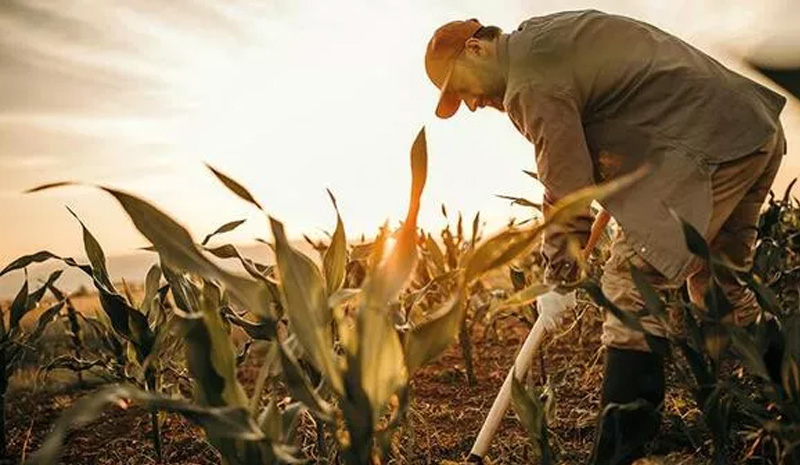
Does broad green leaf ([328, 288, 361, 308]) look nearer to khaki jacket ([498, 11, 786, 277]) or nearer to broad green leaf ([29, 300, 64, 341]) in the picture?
khaki jacket ([498, 11, 786, 277])

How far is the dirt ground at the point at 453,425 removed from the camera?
2115mm

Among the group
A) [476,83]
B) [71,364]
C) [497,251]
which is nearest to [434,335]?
[497,251]

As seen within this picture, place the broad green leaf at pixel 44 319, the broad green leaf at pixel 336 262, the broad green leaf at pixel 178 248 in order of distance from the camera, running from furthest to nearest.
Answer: the broad green leaf at pixel 44 319 → the broad green leaf at pixel 336 262 → the broad green leaf at pixel 178 248

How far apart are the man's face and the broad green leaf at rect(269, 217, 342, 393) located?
1115 millimetres

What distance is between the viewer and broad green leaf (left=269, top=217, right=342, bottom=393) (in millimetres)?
1032

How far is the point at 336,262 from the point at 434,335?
476 millimetres

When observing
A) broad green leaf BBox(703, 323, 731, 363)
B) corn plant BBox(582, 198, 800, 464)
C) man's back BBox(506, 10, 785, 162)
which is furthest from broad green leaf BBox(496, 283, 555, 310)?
man's back BBox(506, 10, 785, 162)

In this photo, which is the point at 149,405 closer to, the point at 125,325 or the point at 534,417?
the point at 534,417

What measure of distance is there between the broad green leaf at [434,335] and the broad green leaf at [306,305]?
0.34ft

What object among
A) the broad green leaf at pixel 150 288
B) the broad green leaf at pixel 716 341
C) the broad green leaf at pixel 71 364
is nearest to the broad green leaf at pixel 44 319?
the broad green leaf at pixel 71 364

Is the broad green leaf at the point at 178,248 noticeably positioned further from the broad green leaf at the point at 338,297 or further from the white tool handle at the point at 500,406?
the white tool handle at the point at 500,406

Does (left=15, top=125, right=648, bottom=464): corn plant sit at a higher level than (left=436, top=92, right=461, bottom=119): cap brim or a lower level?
lower

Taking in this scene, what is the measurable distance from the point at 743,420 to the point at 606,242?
3.66 feet

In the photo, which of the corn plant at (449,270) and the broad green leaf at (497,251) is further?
the corn plant at (449,270)
